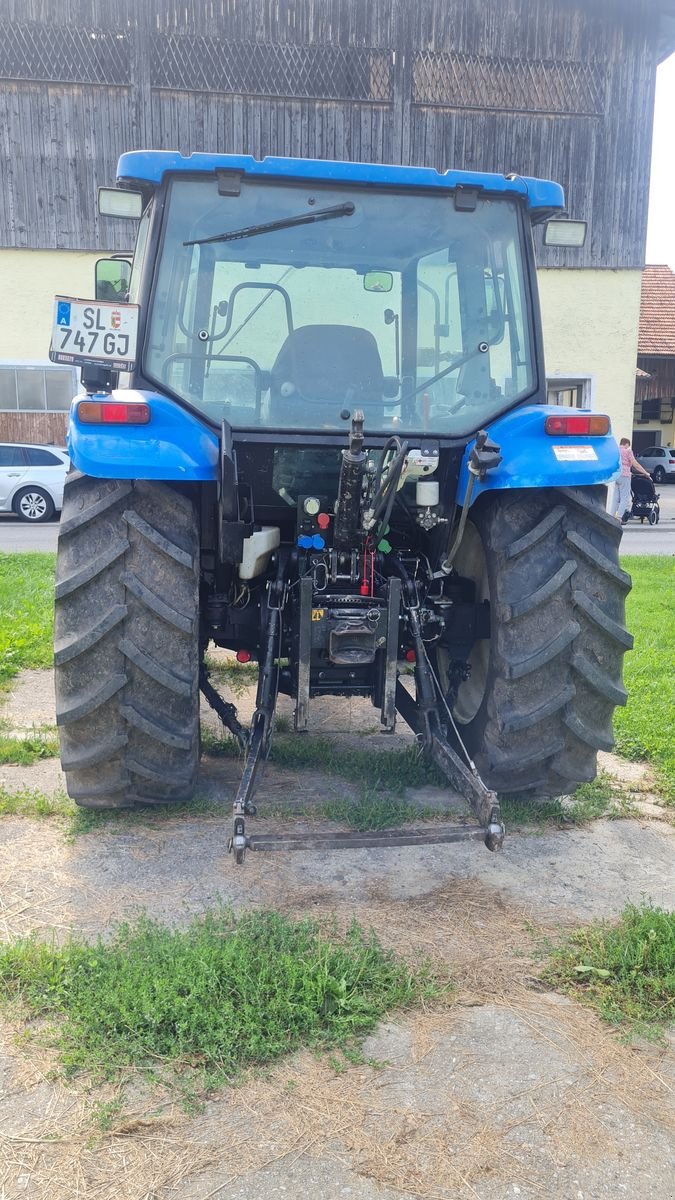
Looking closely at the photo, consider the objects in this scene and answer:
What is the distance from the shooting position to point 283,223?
4.07 metres

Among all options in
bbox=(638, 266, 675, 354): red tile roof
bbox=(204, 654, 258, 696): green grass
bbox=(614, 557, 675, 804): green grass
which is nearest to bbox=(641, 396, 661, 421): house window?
bbox=(638, 266, 675, 354): red tile roof

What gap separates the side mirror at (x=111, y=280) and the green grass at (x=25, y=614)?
274cm

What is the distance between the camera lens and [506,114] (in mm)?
19750

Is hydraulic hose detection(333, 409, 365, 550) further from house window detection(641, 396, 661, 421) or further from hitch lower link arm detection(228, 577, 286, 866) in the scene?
house window detection(641, 396, 661, 421)

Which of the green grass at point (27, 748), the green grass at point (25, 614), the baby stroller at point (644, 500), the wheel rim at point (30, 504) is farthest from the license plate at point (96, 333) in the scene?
the baby stroller at point (644, 500)

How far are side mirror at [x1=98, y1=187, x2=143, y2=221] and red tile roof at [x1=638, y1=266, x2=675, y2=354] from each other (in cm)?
2950

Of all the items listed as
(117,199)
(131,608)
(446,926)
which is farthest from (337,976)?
(117,199)

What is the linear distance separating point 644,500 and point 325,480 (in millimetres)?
18314

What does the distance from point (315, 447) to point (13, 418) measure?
18.6 metres

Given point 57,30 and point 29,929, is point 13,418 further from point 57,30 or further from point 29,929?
point 29,929

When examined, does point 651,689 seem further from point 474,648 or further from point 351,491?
point 351,491

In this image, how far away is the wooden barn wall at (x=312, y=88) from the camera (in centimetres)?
1870

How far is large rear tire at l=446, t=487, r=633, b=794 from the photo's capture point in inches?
157

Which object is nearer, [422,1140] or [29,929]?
[422,1140]
